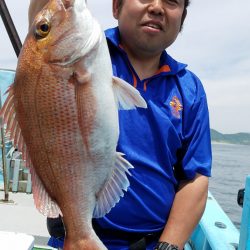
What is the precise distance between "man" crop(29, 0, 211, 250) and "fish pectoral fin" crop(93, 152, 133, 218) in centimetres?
40

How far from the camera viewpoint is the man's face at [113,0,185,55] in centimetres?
233

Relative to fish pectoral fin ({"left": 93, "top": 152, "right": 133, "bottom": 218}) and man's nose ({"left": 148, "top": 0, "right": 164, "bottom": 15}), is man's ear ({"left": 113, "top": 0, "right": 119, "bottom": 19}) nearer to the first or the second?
man's nose ({"left": 148, "top": 0, "right": 164, "bottom": 15})

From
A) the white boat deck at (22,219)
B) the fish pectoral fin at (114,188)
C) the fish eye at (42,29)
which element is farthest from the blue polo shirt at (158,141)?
the white boat deck at (22,219)

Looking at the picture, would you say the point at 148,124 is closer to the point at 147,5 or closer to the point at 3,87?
the point at 147,5

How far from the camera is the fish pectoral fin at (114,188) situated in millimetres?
1923

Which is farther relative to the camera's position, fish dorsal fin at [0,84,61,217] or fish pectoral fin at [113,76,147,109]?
fish pectoral fin at [113,76,147,109]

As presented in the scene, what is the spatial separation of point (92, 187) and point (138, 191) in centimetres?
59

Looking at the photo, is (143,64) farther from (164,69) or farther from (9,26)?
(9,26)

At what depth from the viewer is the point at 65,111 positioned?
1.82m

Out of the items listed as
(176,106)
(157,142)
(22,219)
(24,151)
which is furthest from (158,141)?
(22,219)

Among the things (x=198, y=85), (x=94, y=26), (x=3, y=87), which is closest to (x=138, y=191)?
(x=198, y=85)

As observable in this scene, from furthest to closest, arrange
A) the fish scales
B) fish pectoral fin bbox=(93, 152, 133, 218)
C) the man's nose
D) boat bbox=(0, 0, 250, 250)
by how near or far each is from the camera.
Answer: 1. boat bbox=(0, 0, 250, 250)
2. the man's nose
3. fish pectoral fin bbox=(93, 152, 133, 218)
4. the fish scales

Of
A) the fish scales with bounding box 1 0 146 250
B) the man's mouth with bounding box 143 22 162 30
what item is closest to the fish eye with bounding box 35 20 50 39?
the fish scales with bounding box 1 0 146 250

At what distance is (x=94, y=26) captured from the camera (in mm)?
1871
